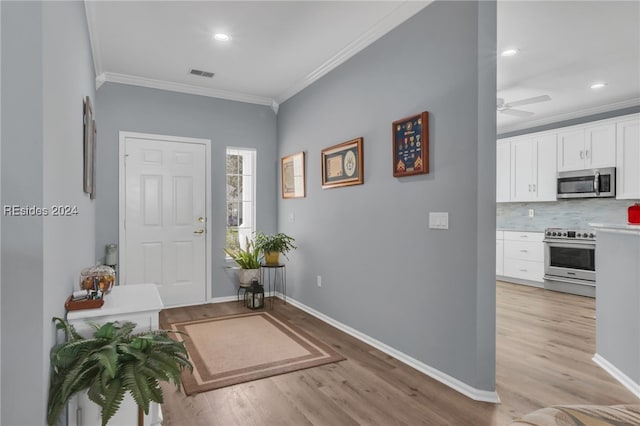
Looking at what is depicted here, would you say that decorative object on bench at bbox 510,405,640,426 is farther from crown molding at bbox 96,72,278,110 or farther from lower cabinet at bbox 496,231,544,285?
lower cabinet at bbox 496,231,544,285

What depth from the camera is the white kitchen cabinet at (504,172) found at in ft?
20.8

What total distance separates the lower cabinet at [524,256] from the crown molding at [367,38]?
4194 mm

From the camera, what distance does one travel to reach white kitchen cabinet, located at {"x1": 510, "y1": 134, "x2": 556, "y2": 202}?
18.9 ft

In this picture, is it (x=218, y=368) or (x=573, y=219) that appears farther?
(x=573, y=219)

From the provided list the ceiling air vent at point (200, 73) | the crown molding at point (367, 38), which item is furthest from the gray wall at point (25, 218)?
the ceiling air vent at point (200, 73)

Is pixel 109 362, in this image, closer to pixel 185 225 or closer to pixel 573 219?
pixel 185 225

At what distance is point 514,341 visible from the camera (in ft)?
10.9

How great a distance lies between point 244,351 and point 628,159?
5.28 metres

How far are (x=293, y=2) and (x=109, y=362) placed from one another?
260cm

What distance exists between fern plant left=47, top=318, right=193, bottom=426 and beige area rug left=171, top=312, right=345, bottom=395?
1.09 meters

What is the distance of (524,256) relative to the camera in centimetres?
599

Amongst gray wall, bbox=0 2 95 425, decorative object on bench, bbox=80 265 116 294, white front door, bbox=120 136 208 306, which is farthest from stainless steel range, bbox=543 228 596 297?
gray wall, bbox=0 2 95 425

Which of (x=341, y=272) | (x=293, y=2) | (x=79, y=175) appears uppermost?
(x=293, y=2)

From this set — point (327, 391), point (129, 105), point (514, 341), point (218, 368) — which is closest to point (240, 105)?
point (129, 105)
